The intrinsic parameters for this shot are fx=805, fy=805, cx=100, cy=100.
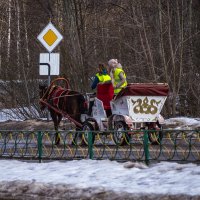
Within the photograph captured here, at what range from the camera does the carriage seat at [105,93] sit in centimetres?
1833

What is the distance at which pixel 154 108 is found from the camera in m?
17.7

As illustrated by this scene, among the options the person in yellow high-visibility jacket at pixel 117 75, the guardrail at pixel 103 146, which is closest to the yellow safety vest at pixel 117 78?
the person in yellow high-visibility jacket at pixel 117 75

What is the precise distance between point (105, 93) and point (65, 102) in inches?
57.5

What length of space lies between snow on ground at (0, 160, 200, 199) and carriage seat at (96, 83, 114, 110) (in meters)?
4.69

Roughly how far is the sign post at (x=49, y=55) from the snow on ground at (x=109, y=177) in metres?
6.59

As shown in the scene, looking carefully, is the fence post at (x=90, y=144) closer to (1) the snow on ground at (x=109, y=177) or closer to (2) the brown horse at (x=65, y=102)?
(1) the snow on ground at (x=109, y=177)

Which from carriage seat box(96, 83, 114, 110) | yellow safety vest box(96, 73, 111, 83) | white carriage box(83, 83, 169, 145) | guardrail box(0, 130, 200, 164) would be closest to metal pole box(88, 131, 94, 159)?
guardrail box(0, 130, 200, 164)

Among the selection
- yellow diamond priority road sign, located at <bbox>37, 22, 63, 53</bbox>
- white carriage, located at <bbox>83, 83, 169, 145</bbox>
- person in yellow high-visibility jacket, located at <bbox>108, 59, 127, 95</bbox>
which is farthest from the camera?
yellow diamond priority road sign, located at <bbox>37, 22, 63, 53</bbox>

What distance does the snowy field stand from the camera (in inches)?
410

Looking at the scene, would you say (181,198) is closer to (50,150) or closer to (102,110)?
(50,150)

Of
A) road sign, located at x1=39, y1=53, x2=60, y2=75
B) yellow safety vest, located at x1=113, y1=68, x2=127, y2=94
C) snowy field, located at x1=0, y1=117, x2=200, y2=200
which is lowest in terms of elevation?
snowy field, located at x1=0, y1=117, x2=200, y2=200

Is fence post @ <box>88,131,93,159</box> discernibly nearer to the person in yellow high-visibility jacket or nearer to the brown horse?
the person in yellow high-visibility jacket

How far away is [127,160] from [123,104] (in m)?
4.38

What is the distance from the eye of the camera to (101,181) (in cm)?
1143
